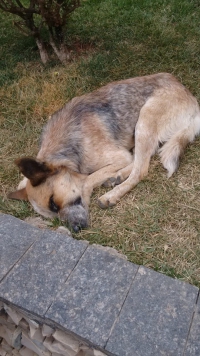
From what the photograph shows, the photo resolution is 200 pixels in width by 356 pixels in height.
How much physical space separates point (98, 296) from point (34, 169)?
1.26 metres

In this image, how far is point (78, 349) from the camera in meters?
2.52

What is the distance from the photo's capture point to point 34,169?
3.14m

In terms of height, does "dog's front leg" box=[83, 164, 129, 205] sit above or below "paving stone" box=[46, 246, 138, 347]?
below

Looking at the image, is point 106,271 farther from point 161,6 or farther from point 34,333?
point 161,6

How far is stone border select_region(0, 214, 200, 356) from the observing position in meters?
2.24

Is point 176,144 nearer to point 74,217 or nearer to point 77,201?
point 77,201

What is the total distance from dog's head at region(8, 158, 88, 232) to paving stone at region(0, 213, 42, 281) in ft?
0.89

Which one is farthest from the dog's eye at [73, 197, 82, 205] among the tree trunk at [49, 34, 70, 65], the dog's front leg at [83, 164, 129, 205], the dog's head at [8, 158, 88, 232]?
the tree trunk at [49, 34, 70, 65]

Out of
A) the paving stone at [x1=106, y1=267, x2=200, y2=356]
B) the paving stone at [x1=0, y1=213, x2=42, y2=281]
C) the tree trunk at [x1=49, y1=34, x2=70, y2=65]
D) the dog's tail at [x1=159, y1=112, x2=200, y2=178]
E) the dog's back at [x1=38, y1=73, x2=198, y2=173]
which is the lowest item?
the dog's tail at [x1=159, y1=112, x2=200, y2=178]

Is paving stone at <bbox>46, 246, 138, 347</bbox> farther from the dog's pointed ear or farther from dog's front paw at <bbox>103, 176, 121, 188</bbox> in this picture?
dog's front paw at <bbox>103, 176, 121, 188</bbox>

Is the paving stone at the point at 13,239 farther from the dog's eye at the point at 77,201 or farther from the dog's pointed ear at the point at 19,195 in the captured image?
the dog's eye at the point at 77,201

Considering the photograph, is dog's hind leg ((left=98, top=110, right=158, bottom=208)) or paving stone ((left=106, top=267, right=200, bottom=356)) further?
dog's hind leg ((left=98, top=110, right=158, bottom=208))

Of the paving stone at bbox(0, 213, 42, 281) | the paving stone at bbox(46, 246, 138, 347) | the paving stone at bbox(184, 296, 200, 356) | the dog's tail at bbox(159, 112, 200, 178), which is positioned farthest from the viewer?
the dog's tail at bbox(159, 112, 200, 178)

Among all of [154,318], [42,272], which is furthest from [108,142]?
[154,318]
